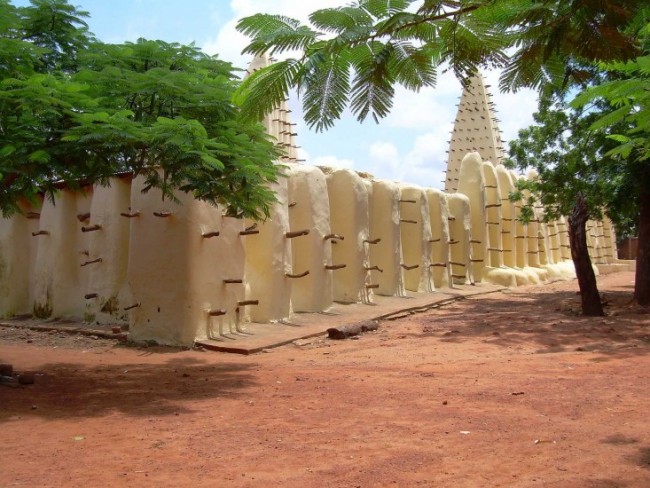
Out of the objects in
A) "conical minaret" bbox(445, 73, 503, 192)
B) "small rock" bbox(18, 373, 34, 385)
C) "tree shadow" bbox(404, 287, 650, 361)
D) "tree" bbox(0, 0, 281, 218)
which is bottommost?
"small rock" bbox(18, 373, 34, 385)

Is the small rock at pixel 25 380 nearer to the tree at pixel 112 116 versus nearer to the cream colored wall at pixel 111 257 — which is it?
the tree at pixel 112 116

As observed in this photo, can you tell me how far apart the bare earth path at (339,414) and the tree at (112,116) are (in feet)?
7.94

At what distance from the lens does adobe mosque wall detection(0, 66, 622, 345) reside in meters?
11.6

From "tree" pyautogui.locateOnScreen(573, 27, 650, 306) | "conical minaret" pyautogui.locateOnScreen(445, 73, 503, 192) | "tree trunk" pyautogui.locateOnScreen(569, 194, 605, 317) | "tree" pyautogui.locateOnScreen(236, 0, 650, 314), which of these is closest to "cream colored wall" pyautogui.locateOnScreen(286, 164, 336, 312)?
"tree trunk" pyautogui.locateOnScreen(569, 194, 605, 317)

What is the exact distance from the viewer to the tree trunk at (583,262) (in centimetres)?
1418

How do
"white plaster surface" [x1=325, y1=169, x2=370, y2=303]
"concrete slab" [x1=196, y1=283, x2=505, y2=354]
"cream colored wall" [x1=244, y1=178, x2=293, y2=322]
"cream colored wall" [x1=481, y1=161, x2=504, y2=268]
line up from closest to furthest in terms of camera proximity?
1. "concrete slab" [x1=196, y1=283, x2=505, y2=354]
2. "cream colored wall" [x1=244, y1=178, x2=293, y2=322]
3. "white plaster surface" [x1=325, y1=169, x2=370, y2=303]
4. "cream colored wall" [x1=481, y1=161, x2=504, y2=268]

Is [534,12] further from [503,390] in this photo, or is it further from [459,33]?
[503,390]

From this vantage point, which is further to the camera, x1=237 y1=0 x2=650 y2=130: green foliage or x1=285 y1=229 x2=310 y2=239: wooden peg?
x1=285 y1=229 x2=310 y2=239: wooden peg

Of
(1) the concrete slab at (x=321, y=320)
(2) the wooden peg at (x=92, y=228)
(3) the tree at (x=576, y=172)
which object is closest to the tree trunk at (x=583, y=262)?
(3) the tree at (x=576, y=172)

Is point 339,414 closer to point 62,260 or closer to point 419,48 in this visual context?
point 419,48

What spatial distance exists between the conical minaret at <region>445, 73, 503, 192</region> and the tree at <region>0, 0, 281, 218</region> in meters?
21.3

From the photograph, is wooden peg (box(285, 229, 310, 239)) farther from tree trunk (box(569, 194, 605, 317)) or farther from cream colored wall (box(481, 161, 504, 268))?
cream colored wall (box(481, 161, 504, 268))

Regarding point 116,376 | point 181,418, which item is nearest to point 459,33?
point 181,418

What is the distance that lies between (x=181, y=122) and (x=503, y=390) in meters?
4.60
